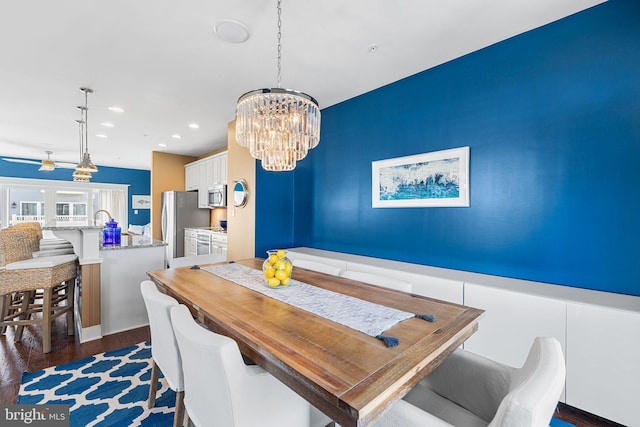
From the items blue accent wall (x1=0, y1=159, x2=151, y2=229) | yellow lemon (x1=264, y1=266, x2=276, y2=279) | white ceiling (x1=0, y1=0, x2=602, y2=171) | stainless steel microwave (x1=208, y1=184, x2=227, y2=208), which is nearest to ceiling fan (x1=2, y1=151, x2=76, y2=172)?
blue accent wall (x1=0, y1=159, x2=151, y2=229)

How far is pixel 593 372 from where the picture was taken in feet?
5.35

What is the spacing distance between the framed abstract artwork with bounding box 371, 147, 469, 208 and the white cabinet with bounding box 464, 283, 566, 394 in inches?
33.4

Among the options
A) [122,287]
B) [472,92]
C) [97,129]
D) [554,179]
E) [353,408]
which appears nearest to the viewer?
[353,408]

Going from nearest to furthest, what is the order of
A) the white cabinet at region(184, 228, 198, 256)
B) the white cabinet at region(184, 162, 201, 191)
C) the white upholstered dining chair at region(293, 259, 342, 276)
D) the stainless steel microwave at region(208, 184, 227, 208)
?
the white upholstered dining chair at region(293, 259, 342, 276) → the stainless steel microwave at region(208, 184, 227, 208) → the white cabinet at region(184, 228, 198, 256) → the white cabinet at region(184, 162, 201, 191)

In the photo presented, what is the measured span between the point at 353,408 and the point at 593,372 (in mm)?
1834

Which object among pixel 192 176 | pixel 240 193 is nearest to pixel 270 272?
pixel 240 193

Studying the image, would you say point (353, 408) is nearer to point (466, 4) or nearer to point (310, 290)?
point (310, 290)

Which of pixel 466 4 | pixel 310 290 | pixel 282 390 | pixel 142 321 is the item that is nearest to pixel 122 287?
pixel 142 321

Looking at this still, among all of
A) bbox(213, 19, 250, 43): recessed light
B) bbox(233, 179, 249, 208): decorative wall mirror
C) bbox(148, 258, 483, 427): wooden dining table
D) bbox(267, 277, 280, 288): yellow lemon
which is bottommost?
bbox(148, 258, 483, 427): wooden dining table

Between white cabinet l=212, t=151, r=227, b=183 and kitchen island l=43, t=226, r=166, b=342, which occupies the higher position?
white cabinet l=212, t=151, r=227, b=183

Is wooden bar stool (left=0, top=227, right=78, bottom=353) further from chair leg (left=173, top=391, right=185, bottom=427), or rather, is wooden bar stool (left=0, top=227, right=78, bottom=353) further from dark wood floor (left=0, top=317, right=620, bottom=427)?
chair leg (left=173, top=391, right=185, bottom=427)

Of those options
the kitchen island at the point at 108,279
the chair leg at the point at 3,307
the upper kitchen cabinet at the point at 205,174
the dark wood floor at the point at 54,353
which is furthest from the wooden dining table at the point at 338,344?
the upper kitchen cabinet at the point at 205,174

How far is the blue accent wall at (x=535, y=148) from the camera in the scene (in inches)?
71.0

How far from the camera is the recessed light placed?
2027 mm
